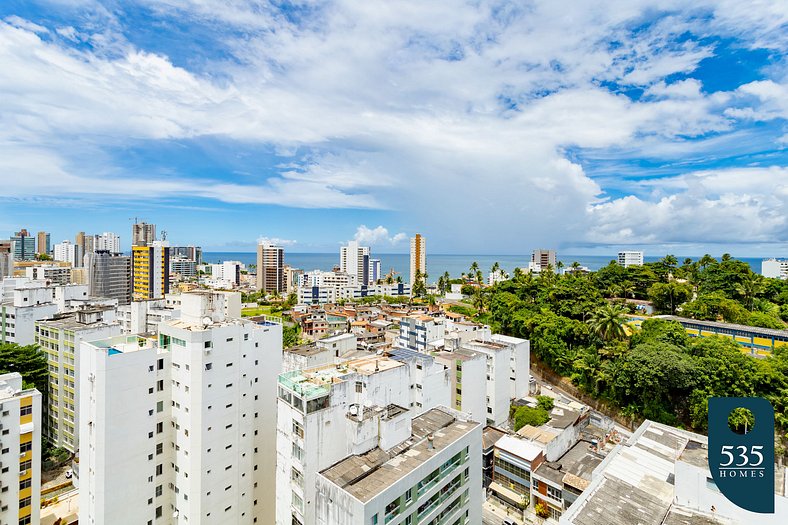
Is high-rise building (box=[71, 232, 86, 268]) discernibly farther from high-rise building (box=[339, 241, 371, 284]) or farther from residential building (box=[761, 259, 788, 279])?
residential building (box=[761, 259, 788, 279])

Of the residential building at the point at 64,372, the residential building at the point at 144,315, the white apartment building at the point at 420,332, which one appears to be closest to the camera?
the residential building at the point at 64,372

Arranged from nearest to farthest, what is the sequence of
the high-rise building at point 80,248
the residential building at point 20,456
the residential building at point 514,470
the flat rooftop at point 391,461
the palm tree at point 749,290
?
the flat rooftop at point 391,461, the residential building at point 20,456, the residential building at point 514,470, the palm tree at point 749,290, the high-rise building at point 80,248

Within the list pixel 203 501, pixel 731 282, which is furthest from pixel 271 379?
pixel 731 282

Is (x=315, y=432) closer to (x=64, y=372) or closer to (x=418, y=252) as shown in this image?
(x=64, y=372)

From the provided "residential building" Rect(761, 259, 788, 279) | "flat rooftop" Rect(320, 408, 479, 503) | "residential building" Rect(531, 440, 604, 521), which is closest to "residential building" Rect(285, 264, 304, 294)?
"residential building" Rect(531, 440, 604, 521)

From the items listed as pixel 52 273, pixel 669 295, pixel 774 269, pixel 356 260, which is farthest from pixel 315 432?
pixel 774 269

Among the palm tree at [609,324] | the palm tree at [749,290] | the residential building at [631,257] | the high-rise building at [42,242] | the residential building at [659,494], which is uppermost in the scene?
the high-rise building at [42,242]

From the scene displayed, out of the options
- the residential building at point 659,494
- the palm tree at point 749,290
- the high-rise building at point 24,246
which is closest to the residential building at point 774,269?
the palm tree at point 749,290

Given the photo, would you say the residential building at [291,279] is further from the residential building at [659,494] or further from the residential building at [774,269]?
the residential building at [774,269]
